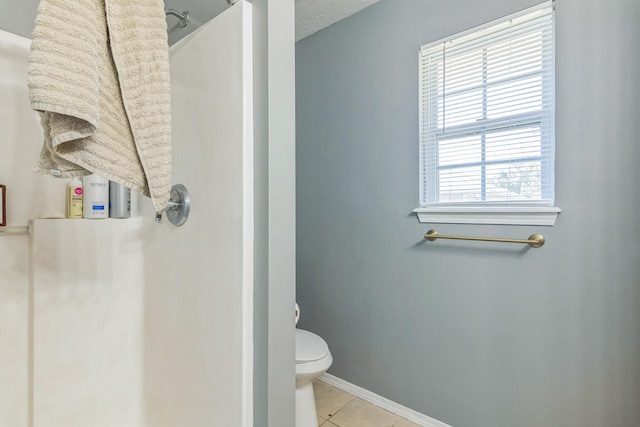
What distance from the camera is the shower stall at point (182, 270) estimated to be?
0.81 meters

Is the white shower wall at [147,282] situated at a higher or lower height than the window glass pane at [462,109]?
lower

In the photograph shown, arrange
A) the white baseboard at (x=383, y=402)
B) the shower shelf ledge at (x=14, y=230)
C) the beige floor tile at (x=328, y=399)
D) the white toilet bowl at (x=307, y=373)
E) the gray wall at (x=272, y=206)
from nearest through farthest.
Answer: the gray wall at (x=272, y=206), the shower shelf ledge at (x=14, y=230), the white toilet bowl at (x=307, y=373), the white baseboard at (x=383, y=402), the beige floor tile at (x=328, y=399)

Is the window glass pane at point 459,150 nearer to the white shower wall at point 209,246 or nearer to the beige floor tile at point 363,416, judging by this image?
the white shower wall at point 209,246

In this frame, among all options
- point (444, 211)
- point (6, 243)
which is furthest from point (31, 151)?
point (444, 211)

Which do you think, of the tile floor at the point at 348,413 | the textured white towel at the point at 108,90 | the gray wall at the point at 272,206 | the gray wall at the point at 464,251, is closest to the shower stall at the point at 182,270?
the gray wall at the point at 272,206

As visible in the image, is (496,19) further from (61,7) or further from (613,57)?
(61,7)

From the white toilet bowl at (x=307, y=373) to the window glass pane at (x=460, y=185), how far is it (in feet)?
3.27

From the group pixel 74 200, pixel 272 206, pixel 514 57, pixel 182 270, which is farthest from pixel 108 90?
pixel 514 57

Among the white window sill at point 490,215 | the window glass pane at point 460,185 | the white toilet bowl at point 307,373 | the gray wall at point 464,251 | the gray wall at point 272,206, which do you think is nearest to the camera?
the gray wall at point 272,206

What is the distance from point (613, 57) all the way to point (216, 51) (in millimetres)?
1476

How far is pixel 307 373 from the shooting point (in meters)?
1.50

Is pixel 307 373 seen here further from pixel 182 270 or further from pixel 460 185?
pixel 460 185

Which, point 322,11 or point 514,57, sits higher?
point 322,11

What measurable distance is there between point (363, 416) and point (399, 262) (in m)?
0.87
